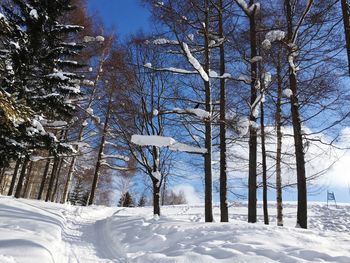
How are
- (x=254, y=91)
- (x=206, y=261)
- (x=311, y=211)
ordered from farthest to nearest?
(x=311, y=211) < (x=254, y=91) < (x=206, y=261)

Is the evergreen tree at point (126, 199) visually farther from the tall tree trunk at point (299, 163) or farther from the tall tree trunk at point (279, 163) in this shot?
the tall tree trunk at point (299, 163)

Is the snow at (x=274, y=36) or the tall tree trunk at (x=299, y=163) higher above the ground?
the snow at (x=274, y=36)

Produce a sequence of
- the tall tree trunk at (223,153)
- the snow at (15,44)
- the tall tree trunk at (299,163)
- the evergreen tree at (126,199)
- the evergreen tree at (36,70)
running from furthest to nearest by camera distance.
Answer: the evergreen tree at (126,199) → the evergreen tree at (36,70) → the snow at (15,44) → the tall tree trunk at (223,153) → the tall tree trunk at (299,163)

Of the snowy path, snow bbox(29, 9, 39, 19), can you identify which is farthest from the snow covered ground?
snow bbox(29, 9, 39, 19)

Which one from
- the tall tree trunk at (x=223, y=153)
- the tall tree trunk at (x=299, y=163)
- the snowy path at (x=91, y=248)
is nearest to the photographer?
the snowy path at (x=91, y=248)

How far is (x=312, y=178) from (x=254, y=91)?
4.05 m

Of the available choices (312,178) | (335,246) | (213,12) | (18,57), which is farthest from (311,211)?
(18,57)

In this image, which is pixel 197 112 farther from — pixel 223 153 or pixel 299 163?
pixel 299 163

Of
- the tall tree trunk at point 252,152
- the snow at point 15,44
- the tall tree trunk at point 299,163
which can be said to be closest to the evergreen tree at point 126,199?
the snow at point 15,44

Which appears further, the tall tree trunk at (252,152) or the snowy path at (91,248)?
the tall tree trunk at (252,152)

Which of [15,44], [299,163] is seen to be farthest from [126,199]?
[299,163]

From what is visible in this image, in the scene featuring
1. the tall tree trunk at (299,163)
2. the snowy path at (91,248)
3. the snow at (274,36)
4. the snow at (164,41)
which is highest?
the snow at (164,41)

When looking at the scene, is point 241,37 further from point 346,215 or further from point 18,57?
point 346,215

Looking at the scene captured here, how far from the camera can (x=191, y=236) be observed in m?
7.07
